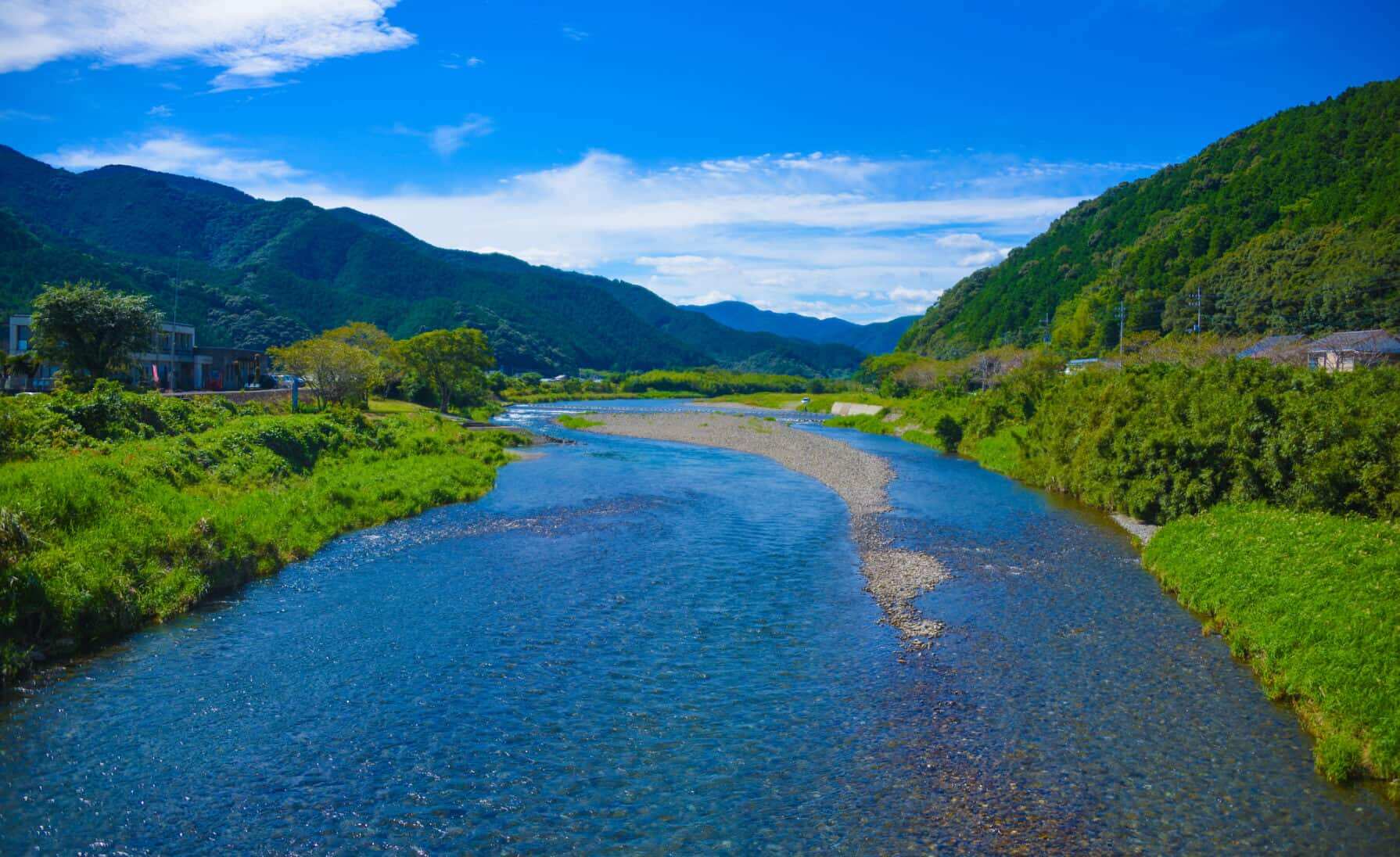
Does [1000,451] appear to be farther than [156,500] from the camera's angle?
Yes

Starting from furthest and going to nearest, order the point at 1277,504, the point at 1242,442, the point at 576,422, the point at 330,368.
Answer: the point at 576,422 < the point at 330,368 < the point at 1242,442 < the point at 1277,504

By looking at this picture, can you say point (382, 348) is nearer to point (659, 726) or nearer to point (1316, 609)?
point (659, 726)

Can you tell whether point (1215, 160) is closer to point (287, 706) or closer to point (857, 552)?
point (857, 552)

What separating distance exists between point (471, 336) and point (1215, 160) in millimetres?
136488

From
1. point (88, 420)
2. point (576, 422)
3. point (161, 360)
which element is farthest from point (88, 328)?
point (576, 422)

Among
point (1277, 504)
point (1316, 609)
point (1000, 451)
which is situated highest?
point (1277, 504)

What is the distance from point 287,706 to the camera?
14195 mm

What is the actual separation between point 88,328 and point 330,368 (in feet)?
54.4

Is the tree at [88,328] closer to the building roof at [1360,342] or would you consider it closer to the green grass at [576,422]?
the green grass at [576,422]

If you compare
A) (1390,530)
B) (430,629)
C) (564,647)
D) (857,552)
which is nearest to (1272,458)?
(1390,530)

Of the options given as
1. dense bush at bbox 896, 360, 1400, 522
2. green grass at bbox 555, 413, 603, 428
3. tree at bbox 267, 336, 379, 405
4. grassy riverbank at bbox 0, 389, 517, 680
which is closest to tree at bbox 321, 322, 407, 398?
green grass at bbox 555, 413, 603, 428

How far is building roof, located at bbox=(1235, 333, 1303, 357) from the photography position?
63.3m

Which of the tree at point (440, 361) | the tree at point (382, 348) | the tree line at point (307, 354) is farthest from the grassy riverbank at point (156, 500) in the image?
the tree at point (440, 361)

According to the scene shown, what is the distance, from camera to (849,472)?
49.4 meters
